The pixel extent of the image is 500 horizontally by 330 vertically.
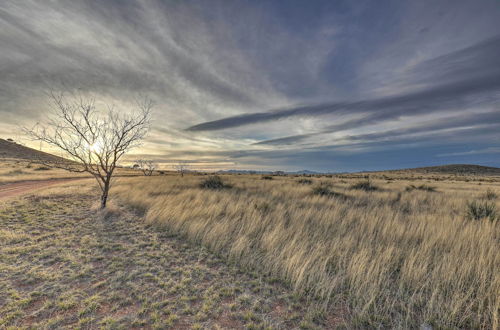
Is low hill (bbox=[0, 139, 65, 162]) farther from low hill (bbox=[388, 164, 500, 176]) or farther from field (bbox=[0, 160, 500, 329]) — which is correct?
low hill (bbox=[388, 164, 500, 176])

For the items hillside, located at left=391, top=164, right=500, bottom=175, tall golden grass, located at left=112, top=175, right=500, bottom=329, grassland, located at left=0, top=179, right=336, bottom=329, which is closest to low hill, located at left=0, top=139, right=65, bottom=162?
grassland, located at left=0, top=179, right=336, bottom=329

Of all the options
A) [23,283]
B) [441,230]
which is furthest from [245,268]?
[441,230]

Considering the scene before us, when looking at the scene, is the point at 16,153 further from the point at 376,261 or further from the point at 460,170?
the point at 460,170

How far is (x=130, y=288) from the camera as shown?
373 cm

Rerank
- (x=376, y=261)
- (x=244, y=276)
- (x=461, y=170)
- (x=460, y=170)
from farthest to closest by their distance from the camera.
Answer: (x=461, y=170), (x=460, y=170), (x=376, y=261), (x=244, y=276)

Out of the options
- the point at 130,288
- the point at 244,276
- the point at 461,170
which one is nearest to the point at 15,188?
the point at 130,288

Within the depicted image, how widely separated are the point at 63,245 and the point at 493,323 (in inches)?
349

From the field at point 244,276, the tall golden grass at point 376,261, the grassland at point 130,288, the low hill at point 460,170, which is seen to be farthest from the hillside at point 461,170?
the grassland at point 130,288

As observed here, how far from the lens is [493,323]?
106 inches

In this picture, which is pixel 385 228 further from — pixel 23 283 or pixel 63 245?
pixel 63 245

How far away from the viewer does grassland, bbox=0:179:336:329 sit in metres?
2.94

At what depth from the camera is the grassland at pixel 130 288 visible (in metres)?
2.94

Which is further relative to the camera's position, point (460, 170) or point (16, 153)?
point (460, 170)

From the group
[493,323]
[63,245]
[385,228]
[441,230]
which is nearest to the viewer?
[493,323]
